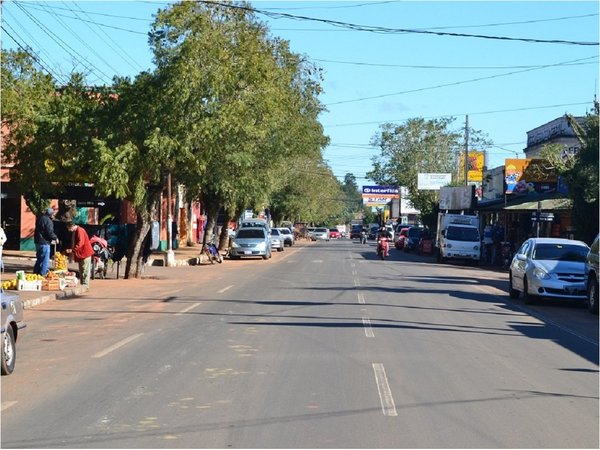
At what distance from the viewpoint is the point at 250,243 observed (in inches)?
1868

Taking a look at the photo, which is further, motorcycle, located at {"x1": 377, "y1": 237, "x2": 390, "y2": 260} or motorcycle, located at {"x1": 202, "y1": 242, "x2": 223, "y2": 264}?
motorcycle, located at {"x1": 377, "y1": 237, "x2": 390, "y2": 260}

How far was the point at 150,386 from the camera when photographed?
10.4 metres

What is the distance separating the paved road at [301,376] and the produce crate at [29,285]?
167cm

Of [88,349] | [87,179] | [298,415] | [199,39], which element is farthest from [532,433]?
[87,179]

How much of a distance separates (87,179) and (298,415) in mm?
22652

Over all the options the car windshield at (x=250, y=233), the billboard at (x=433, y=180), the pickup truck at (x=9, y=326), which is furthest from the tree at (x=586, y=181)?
the billboard at (x=433, y=180)

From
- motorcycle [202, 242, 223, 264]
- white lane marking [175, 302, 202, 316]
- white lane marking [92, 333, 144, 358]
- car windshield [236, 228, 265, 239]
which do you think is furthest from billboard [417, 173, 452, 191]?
white lane marking [92, 333, 144, 358]

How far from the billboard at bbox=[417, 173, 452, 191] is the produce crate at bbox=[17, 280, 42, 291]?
6391 cm

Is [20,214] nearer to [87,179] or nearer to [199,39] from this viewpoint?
[87,179]

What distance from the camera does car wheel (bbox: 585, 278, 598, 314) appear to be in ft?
67.1

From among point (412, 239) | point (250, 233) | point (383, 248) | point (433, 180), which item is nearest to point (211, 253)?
point (250, 233)

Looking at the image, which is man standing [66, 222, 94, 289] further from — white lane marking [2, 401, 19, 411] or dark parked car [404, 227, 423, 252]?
dark parked car [404, 227, 423, 252]

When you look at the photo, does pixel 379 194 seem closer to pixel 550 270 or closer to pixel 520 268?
pixel 520 268

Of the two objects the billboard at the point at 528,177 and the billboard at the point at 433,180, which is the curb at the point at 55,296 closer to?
the billboard at the point at 528,177
